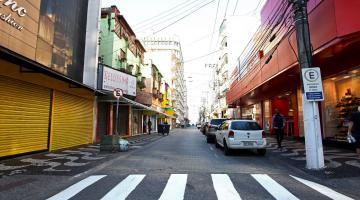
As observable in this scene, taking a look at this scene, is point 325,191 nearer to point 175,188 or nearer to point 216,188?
point 216,188

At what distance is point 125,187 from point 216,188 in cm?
208

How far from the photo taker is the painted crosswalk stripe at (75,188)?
6178 mm

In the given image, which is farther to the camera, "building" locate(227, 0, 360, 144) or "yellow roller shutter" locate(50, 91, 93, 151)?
"yellow roller shutter" locate(50, 91, 93, 151)

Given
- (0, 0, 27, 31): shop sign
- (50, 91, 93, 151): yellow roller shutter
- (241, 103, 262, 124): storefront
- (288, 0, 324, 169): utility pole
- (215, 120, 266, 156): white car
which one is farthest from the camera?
(241, 103, 262, 124): storefront

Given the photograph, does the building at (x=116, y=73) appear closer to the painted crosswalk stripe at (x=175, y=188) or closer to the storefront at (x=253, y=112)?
the painted crosswalk stripe at (x=175, y=188)

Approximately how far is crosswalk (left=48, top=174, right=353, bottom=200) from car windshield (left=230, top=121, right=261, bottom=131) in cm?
495

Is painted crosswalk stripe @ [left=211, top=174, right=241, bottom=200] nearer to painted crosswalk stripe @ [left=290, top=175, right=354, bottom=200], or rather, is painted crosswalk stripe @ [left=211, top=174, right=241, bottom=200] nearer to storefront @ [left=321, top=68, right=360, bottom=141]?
painted crosswalk stripe @ [left=290, top=175, right=354, bottom=200]

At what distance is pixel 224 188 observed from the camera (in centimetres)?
686

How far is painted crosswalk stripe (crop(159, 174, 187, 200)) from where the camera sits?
6129mm

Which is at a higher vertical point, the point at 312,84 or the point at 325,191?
the point at 312,84

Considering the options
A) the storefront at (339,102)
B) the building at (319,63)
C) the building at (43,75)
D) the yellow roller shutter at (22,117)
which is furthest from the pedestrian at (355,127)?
the yellow roller shutter at (22,117)

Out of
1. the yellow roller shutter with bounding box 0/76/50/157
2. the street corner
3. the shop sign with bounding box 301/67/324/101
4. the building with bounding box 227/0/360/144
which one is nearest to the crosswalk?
the street corner

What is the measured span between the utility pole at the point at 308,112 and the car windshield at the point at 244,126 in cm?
387

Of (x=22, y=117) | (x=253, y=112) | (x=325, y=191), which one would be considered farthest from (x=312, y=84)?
(x=253, y=112)
